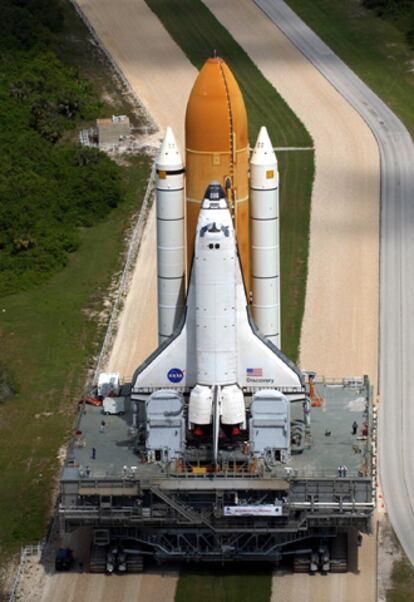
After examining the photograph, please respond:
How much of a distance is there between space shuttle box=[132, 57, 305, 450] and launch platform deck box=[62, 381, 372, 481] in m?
1.37

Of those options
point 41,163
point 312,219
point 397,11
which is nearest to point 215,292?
point 312,219

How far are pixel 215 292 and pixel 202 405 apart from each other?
3.47 meters

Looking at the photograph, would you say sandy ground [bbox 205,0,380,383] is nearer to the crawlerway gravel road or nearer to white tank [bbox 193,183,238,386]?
the crawlerway gravel road

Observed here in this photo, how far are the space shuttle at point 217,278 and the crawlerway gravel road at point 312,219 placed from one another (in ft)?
16.9

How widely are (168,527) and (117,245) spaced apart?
30715 mm

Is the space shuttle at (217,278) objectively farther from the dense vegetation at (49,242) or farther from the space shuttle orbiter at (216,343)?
the dense vegetation at (49,242)

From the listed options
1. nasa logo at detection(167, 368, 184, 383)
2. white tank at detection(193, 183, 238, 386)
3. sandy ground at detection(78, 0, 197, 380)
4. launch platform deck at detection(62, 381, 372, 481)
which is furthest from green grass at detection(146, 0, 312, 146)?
white tank at detection(193, 183, 238, 386)

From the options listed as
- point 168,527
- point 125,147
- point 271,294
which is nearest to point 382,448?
point 271,294

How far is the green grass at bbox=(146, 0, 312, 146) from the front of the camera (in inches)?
3723

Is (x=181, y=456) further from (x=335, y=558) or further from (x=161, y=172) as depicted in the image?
(x=161, y=172)

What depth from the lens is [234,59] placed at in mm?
108312

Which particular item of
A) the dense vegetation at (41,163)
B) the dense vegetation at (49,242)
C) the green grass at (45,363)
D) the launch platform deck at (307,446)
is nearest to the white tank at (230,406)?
the launch platform deck at (307,446)

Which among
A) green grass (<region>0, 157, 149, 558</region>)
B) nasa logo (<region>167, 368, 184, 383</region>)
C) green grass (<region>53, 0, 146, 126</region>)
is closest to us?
nasa logo (<region>167, 368, 184, 383</region>)

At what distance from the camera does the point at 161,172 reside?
176 feet
